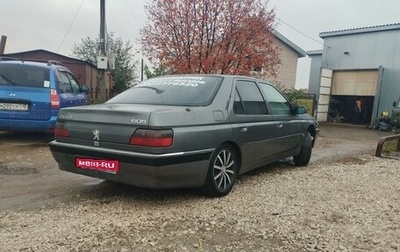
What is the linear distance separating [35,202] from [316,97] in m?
17.7

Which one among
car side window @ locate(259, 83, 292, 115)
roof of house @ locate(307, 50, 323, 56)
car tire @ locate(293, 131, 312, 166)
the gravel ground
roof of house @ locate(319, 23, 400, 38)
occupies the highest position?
roof of house @ locate(319, 23, 400, 38)

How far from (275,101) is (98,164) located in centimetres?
297

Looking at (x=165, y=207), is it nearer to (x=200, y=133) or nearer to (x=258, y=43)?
(x=200, y=133)

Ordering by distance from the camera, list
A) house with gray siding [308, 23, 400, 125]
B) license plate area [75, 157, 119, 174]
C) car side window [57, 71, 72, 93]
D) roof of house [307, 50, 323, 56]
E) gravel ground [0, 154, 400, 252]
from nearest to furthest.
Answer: gravel ground [0, 154, 400, 252] → license plate area [75, 157, 119, 174] → car side window [57, 71, 72, 93] → house with gray siding [308, 23, 400, 125] → roof of house [307, 50, 323, 56]

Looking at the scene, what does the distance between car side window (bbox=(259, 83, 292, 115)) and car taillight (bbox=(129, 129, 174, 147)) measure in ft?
7.31

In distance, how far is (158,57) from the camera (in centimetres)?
1328

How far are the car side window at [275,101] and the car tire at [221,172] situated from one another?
132 cm

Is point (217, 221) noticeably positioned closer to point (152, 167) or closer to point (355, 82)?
point (152, 167)

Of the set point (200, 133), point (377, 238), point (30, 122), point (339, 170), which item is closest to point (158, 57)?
point (30, 122)

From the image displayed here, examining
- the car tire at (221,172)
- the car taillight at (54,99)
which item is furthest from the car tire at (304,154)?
the car taillight at (54,99)

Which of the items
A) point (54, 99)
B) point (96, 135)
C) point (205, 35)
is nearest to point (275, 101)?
point (96, 135)

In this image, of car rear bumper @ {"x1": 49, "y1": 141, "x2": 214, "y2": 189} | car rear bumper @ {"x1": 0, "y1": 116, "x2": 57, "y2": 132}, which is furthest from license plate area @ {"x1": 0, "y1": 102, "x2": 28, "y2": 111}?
car rear bumper @ {"x1": 49, "y1": 141, "x2": 214, "y2": 189}

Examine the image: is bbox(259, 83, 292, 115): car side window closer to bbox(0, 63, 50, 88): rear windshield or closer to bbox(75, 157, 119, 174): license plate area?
bbox(75, 157, 119, 174): license plate area

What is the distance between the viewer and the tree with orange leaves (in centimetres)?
1293
